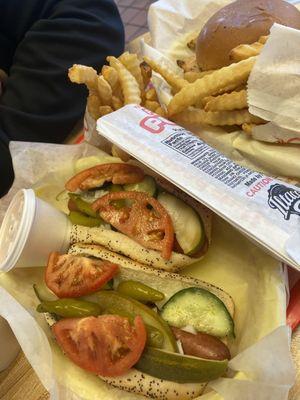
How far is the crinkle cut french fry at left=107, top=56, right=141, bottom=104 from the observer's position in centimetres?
119

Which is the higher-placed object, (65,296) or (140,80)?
A: (140,80)

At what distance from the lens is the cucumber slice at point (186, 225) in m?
1.06

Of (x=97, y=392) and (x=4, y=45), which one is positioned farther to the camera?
(x=4, y=45)

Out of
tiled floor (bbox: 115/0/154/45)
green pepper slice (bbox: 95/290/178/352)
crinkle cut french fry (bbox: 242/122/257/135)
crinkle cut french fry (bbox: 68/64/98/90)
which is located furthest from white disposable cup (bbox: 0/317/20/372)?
tiled floor (bbox: 115/0/154/45)

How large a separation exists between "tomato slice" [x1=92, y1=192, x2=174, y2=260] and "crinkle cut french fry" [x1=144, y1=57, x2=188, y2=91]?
0.29m

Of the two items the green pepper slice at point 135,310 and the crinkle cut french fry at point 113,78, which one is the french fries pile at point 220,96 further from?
the green pepper slice at point 135,310

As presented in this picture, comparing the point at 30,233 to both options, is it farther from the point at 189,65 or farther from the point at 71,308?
the point at 189,65

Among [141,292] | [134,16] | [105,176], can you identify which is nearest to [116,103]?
[105,176]

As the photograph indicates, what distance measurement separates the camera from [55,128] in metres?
1.57

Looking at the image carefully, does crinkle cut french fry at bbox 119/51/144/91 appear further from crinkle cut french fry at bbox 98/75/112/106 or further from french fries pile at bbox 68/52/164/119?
crinkle cut french fry at bbox 98/75/112/106

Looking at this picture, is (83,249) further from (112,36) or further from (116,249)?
(112,36)

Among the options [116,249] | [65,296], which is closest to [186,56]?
[116,249]

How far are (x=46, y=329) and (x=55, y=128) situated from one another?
2.45 feet

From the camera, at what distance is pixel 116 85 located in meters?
1.26
